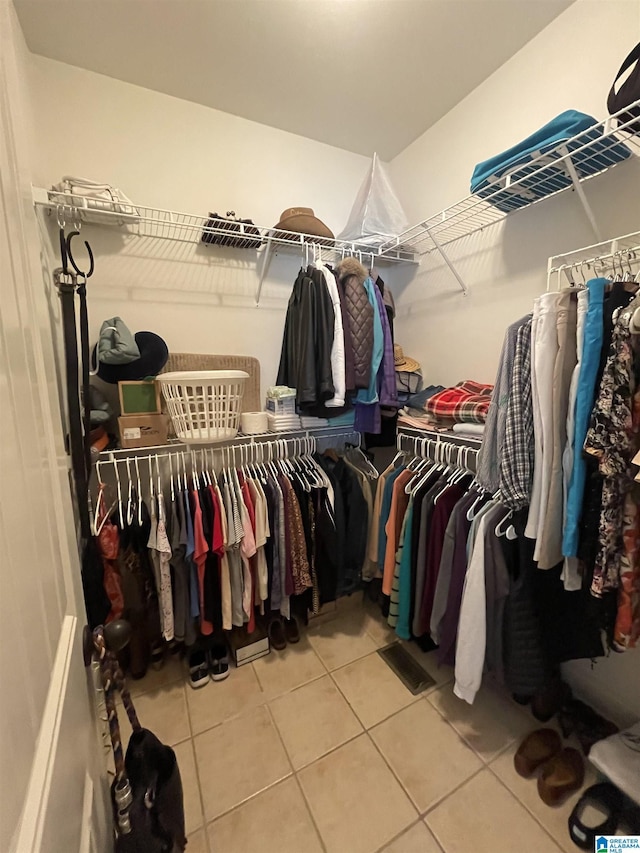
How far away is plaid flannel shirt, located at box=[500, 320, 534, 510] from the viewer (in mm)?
1119

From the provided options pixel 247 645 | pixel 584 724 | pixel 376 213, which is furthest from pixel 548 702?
pixel 376 213

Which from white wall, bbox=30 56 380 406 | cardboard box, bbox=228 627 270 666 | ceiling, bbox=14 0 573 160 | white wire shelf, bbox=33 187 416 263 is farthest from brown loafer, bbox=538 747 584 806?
ceiling, bbox=14 0 573 160

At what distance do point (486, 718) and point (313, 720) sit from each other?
0.72 metres

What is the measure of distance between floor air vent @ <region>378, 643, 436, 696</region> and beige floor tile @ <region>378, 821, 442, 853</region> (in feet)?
1.56

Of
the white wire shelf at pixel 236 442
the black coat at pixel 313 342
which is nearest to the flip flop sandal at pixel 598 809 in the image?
the white wire shelf at pixel 236 442

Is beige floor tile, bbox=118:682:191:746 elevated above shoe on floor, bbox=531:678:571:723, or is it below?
below

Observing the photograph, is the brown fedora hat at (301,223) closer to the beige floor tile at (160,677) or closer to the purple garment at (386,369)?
the purple garment at (386,369)

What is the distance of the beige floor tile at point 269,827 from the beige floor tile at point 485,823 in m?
0.40

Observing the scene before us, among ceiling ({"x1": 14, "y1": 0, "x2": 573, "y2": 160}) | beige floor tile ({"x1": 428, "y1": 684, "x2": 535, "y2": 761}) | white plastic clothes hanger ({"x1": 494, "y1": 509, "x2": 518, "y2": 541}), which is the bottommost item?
beige floor tile ({"x1": 428, "y1": 684, "x2": 535, "y2": 761})

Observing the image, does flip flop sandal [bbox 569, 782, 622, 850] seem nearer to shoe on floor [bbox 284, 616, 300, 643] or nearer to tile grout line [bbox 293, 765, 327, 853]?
tile grout line [bbox 293, 765, 327, 853]

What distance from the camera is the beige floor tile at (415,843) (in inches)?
42.1

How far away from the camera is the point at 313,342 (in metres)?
1.57

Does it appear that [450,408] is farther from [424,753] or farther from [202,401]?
[424,753]

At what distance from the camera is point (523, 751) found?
4.23 ft
